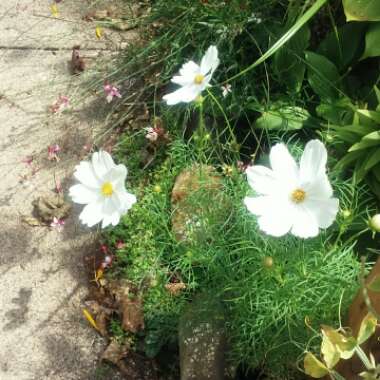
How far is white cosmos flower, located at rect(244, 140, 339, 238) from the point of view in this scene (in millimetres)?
1091

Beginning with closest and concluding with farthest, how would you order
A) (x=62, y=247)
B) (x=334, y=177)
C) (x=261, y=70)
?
1. (x=334, y=177)
2. (x=62, y=247)
3. (x=261, y=70)

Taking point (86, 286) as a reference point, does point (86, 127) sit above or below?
above

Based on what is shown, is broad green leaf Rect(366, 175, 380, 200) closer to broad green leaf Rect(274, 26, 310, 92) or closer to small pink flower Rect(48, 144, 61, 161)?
broad green leaf Rect(274, 26, 310, 92)

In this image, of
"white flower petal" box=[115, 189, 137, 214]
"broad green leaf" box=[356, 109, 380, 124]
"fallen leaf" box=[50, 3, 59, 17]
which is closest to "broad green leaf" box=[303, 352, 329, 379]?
"white flower petal" box=[115, 189, 137, 214]

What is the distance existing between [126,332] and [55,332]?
0.22 metres

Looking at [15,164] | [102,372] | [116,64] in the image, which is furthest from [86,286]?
[116,64]

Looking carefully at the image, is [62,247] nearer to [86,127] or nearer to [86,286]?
[86,286]

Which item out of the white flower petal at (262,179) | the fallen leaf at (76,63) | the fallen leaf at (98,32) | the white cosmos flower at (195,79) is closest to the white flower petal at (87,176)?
the white cosmos flower at (195,79)

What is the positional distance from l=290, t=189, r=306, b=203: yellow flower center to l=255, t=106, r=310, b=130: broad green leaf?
73cm

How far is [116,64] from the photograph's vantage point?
235 cm

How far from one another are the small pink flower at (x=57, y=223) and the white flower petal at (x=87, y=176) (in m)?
0.57

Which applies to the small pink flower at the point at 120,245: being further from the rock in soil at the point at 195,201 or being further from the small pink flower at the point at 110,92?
the small pink flower at the point at 110,92

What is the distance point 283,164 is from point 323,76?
848 mm

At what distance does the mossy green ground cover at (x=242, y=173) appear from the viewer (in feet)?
4.77
